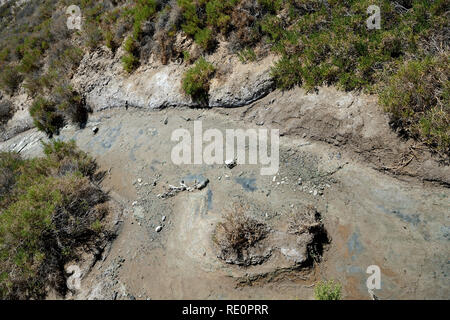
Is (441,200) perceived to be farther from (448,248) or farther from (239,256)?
(239,256)

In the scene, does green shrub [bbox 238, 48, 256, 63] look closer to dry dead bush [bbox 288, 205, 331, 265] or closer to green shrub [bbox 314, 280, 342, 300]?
dry dead bush [bbox 288, 205, 331, 265]

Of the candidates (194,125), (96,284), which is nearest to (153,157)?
(194,125)

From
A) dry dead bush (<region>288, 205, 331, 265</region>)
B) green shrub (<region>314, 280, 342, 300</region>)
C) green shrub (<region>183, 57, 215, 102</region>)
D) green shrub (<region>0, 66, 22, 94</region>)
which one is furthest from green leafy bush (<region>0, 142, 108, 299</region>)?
green shrub (<region>0, 66, 22, 94</region>)

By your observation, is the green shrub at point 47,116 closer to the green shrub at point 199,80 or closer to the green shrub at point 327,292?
the green shrub at point 199,80

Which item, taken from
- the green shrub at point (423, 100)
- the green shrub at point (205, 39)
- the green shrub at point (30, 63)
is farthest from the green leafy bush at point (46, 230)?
the green shrub at point (30, 63)

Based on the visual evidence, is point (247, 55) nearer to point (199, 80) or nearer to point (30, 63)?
point (199, 80)
